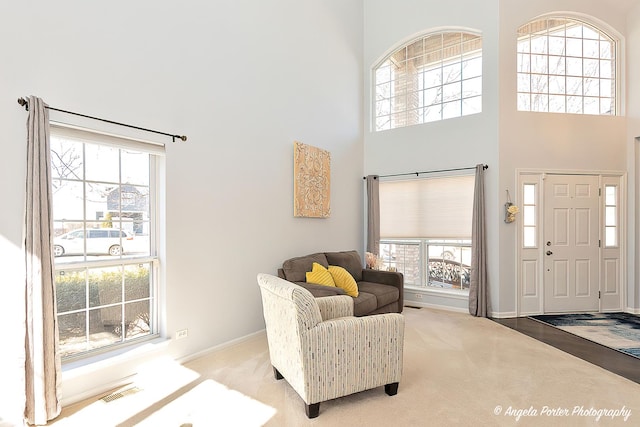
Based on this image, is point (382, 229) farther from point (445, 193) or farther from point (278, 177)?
point (278, 177)

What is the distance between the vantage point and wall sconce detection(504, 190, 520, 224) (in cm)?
483

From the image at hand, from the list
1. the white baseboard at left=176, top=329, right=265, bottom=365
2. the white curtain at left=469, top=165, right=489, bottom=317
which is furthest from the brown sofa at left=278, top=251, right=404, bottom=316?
the white curtain at left=469, top=165, right=489, bottom=317

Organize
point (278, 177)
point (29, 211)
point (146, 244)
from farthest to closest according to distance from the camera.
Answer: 1. point (278, 177)
2. point (146, 244)
3. point (29, 211)

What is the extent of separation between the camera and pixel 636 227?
511 centimetres

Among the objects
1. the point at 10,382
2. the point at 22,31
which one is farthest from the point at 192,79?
the point at 10,382

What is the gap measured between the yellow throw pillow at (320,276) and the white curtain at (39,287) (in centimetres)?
245

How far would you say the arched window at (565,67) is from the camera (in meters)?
5.10

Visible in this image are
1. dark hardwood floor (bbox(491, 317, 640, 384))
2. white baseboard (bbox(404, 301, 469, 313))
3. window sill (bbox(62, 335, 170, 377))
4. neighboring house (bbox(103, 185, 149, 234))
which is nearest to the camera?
window sill (bbox(62, 335, 170, 377))

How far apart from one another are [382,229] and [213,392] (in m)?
3.94

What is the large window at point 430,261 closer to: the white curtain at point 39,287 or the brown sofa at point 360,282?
Answer: the brown sofa at point 360,282

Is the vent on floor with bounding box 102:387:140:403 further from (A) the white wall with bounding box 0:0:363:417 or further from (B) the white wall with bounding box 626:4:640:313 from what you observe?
(B) the white wall with bounding box 626:4:640:313

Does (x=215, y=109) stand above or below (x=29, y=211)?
above

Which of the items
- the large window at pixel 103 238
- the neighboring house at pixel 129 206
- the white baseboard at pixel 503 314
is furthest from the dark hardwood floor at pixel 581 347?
the neighboring house at pixel 129 206
